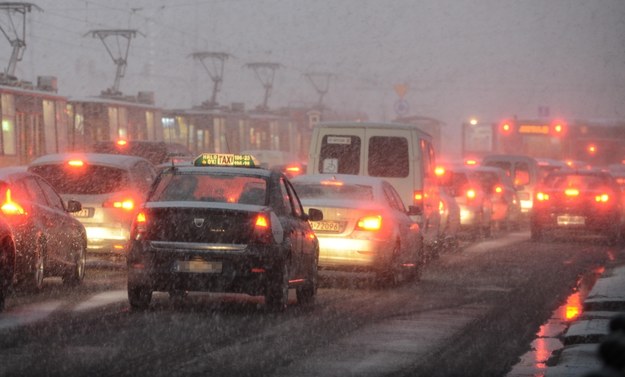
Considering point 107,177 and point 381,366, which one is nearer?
point 381,366

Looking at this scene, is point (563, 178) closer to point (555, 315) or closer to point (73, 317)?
point (555, 315)

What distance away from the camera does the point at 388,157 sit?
67.4 ft

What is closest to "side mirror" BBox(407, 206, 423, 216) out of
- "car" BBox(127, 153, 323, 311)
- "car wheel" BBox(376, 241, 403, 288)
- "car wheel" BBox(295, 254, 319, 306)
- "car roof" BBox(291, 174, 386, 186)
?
"car roof" BBox(291, 174, 386, 186)

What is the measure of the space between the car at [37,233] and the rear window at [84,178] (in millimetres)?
2210

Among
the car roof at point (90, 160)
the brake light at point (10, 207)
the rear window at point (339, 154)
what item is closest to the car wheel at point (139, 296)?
the brake light at point (10, 207)

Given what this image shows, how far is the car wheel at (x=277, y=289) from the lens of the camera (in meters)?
12.0

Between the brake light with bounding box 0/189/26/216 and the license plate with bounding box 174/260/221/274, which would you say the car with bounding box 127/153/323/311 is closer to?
the license plate with bounding box 174/260/221/274

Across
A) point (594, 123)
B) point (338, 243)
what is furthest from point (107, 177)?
point (594, 123)

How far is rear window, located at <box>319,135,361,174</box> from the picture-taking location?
20.8 m

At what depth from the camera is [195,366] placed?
Result: 330 inches

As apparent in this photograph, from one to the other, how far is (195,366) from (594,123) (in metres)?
51.6

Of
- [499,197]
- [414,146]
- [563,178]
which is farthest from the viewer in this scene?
[499,197]

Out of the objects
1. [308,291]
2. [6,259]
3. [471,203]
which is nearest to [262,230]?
[308,291]

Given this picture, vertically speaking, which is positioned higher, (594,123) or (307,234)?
(594,123)
